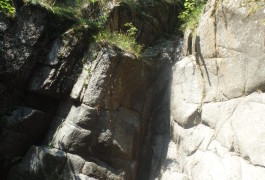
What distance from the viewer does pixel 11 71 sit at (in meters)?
7.84

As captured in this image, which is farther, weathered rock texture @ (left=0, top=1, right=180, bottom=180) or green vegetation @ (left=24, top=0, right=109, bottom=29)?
green vegetation @ (left=24, top=0, right=109, bottom=29)

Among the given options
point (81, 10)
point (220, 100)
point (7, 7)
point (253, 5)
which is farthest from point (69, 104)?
point (253, 5)

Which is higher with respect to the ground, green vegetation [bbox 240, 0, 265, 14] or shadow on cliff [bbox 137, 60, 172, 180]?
green vegetation [bbox 240, 0, 265, 14]

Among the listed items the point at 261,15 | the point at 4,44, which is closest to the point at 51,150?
the point at 4,44

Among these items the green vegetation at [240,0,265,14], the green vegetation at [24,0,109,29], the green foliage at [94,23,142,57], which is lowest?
the green foliage at [94,23,142,57]

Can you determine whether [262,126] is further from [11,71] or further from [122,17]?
[11,71]

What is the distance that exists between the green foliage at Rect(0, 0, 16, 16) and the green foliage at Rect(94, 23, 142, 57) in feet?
Answer: 7.47

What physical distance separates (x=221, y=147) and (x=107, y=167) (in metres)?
2.84

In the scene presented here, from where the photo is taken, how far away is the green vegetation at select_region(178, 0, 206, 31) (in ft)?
30.4

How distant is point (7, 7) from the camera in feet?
25.1

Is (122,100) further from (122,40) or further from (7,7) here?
(7,7)

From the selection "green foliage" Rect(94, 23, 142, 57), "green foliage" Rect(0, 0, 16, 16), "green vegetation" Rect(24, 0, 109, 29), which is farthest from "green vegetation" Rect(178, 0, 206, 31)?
"green foliage" Rect(0, 0, 16, 16)

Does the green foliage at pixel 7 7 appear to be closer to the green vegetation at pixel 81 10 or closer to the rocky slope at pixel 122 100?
the rocky slope at pixel 122 100

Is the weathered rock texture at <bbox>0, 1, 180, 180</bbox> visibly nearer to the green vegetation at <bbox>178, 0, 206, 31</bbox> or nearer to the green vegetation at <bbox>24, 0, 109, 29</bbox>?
the green vegetation at <bbox>24, 0, 109, 29</bbox>
